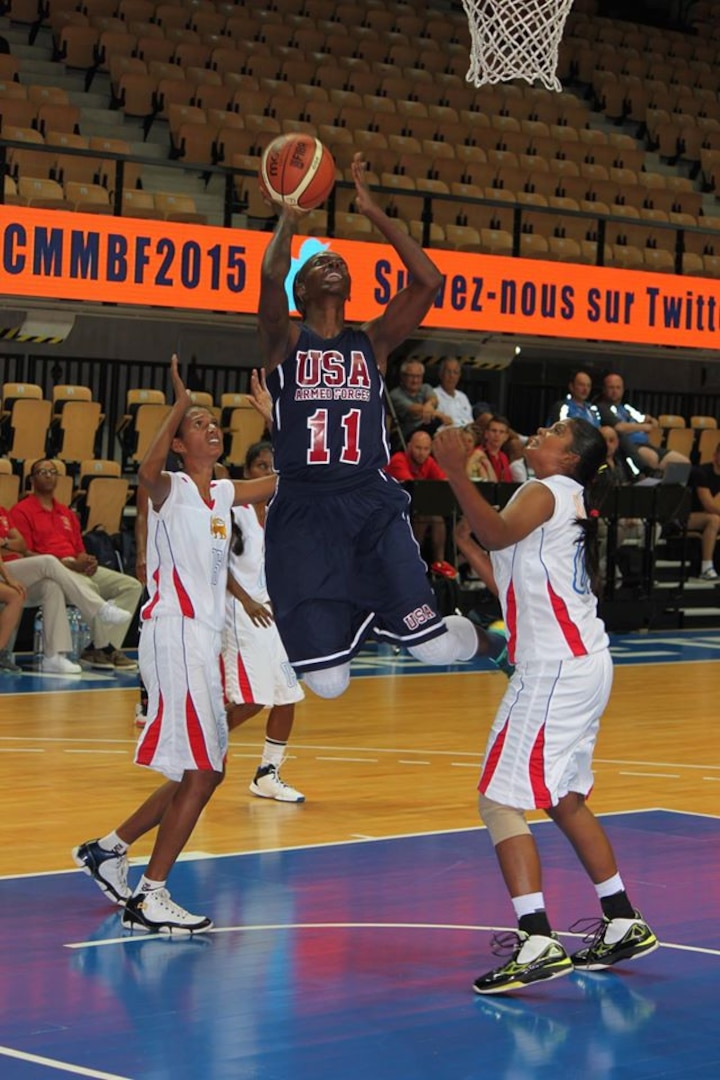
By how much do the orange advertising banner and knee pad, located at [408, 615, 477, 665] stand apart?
275 inches

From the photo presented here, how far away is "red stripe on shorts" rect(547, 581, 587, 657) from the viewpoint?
16.8ft

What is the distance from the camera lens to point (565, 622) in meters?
5.11

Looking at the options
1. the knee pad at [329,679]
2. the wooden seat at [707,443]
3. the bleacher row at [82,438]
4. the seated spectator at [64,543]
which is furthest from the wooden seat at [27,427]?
the knee pad at [329,679]

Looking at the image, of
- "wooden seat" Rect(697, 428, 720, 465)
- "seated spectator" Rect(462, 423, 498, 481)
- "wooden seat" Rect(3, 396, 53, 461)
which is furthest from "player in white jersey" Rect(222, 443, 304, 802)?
"wooden seat" Rect(697, 428, 720, 465)

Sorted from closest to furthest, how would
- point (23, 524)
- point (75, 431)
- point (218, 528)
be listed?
point (218, 528) < point (23, 524) < point (75, 431)

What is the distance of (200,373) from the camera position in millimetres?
17062

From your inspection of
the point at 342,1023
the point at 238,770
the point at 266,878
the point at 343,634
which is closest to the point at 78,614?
the point at 238,770

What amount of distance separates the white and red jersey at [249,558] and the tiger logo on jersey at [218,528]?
226 cm

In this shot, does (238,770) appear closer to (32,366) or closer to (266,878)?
(266,878)

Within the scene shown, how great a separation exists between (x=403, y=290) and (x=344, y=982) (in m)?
2.21

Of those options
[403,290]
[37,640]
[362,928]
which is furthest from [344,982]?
[37,640]

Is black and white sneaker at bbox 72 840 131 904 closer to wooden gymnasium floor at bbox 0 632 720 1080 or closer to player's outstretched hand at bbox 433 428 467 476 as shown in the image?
wooden gymnasium floor at bbox 0 632 720 1080

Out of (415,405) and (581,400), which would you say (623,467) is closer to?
(581,400)

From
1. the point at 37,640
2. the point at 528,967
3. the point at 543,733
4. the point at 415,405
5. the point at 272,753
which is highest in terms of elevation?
the point at 415,405
